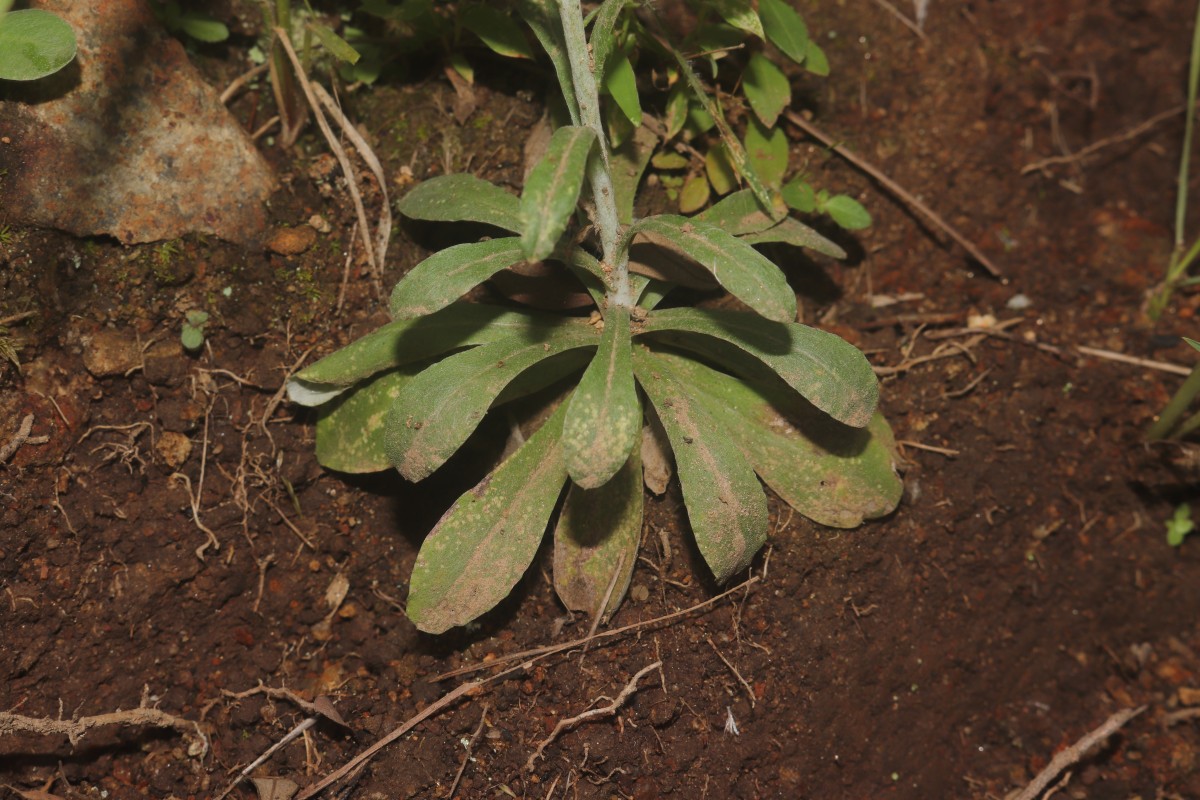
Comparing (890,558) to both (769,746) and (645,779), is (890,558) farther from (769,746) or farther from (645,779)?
(645,779)

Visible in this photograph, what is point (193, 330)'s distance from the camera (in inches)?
89.6

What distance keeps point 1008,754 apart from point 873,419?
0.99 meters

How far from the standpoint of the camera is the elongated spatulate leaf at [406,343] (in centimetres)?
217

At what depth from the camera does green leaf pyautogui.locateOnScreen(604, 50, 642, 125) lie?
217 centimetres

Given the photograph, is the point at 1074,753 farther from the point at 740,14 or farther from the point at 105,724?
the point at 105,724

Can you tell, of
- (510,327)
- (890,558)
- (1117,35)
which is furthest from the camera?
(1117,35)

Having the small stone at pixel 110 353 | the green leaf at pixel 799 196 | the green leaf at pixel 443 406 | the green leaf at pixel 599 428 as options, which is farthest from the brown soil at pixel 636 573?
Result: the green leaf at pixel 599 428

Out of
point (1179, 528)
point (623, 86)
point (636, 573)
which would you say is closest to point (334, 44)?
point (623, 86)

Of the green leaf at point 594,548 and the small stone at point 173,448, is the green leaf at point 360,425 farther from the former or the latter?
the green leaf at point 594,548

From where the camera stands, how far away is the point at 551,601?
221cm

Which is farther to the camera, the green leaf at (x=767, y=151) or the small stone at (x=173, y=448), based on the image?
the green leaf at (x=767, y=151)

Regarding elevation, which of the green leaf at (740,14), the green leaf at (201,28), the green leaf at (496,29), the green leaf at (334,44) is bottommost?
the green leaf at (201,28)

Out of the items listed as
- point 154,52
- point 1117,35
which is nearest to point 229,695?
point 154,52

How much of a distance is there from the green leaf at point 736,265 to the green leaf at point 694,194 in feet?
1.62
